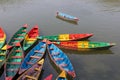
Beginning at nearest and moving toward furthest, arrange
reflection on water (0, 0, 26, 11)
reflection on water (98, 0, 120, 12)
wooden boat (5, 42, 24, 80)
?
1. wooden boat (5, 42, 24, 80)
2. reflection on water (98, 0, 120, 12)
3. reflection on water (0, 0, 26, 11)

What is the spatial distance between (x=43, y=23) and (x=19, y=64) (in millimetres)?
12236

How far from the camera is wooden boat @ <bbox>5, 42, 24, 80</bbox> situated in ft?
61.1

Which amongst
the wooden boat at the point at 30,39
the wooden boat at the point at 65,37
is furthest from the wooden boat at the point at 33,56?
the wooden boat at the point at 65,37

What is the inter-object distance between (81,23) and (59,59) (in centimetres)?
1140

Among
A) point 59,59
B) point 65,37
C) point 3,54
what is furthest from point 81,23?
point 3,54

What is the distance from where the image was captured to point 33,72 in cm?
1902

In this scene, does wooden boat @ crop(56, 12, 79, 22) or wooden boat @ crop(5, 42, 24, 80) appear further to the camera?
wooden boat @ crop(56, 12, 79, 22)

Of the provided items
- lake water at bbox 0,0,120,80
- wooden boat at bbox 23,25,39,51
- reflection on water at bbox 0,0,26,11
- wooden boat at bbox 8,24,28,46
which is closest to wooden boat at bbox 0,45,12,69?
wooden boat at bbox 8,24,28,46

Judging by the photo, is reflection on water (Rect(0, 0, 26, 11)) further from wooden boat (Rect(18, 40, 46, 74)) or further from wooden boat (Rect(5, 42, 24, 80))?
wooden boat (Rect(5, 42, 24, 80))

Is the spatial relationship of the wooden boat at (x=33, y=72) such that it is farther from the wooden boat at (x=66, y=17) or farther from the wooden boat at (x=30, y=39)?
the wooden boat at (x=66, y=17)

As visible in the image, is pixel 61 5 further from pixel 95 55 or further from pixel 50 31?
pixel 95 55

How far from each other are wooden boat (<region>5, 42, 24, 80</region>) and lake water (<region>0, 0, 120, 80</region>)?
8.47 feet

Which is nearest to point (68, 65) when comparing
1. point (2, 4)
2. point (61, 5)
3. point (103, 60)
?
point (103, 60)

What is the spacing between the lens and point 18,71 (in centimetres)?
1889
